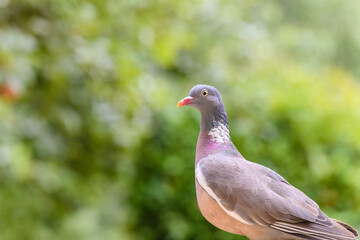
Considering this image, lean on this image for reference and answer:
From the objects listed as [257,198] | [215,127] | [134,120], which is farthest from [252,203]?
[134,120]

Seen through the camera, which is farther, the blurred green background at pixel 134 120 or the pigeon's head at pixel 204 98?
the blurred green background at pixel 134 120

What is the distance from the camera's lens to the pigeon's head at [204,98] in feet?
1.86

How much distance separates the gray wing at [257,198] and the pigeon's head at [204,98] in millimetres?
69

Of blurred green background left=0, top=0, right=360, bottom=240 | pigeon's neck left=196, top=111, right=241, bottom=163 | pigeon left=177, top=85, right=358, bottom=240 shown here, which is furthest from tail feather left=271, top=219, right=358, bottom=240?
blurred green background left=0, top=0, right=360, bottom=240

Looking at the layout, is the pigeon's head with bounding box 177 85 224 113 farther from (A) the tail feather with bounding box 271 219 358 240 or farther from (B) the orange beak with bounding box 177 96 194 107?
(A) the tail feather with bounding box 271 219 358 240

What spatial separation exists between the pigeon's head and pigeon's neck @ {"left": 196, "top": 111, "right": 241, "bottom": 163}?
0.02m

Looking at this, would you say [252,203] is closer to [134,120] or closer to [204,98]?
[204,98]

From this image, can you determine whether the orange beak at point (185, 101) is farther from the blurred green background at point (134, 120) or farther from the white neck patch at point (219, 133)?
the blurred green background at point (134, 120)

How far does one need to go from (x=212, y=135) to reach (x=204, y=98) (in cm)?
5

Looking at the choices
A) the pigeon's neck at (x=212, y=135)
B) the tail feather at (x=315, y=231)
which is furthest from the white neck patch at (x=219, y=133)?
the tail feather at (x=315, y=231)

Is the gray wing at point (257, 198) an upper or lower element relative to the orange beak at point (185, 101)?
lower

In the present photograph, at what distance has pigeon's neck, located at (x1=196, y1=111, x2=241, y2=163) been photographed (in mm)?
589

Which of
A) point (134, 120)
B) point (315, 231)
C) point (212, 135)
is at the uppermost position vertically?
point (134, 120)

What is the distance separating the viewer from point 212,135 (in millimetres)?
589
